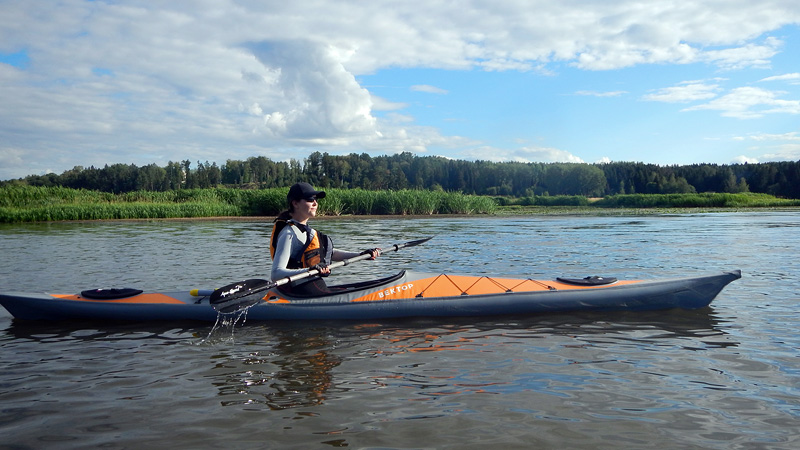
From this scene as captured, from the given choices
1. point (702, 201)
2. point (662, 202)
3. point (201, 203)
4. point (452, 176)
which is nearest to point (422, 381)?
point (201, 203)

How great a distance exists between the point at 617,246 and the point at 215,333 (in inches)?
381

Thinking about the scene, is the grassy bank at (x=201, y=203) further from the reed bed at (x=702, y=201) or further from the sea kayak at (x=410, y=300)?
the sea kayak at (x=410, y=300)

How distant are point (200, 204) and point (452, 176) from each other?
189ft

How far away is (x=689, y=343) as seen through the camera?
4617 millimetres

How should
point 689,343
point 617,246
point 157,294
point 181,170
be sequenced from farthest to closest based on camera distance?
point 181,170, point 617,246, point 157,294, point 689,343

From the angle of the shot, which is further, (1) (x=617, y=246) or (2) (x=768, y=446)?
(1) (x=617, y=246)

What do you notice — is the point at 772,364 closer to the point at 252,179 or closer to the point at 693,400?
the point at 693,400

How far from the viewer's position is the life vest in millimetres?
5352

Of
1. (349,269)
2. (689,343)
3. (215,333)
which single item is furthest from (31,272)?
(689,343)

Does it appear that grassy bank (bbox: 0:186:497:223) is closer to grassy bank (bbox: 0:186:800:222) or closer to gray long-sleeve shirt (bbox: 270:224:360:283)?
grassy bank (bbox: 0:186:800:222)

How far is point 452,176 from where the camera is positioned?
82750 millimetres

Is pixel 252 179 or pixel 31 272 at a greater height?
pixel 252 179

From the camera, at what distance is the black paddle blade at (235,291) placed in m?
5.11

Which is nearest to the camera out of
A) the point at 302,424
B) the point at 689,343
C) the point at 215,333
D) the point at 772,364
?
the point at 302,424
